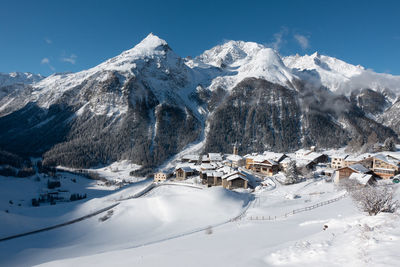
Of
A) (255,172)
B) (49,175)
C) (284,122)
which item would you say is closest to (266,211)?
(255,172)

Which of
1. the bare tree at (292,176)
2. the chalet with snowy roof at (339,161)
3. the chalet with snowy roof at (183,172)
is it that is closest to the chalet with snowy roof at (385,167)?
the chalet with snowy roof at (339,161)

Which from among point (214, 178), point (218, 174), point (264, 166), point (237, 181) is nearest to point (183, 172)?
point (214, 178)

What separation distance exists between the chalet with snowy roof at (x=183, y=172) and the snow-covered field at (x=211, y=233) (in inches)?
584

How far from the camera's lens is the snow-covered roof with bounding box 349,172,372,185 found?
46503 millimetres

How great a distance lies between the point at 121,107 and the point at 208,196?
546 feet

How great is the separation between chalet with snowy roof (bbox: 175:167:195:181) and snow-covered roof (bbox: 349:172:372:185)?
47384 millimetres

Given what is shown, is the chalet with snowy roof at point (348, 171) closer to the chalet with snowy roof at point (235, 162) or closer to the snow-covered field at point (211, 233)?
the snow-covered field at point (211, 233)

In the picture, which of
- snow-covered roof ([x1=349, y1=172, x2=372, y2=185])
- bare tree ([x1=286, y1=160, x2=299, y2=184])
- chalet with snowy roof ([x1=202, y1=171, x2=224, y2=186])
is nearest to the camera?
snow-covered roof ([x1=349, y1=172, x2=372, y2=185])

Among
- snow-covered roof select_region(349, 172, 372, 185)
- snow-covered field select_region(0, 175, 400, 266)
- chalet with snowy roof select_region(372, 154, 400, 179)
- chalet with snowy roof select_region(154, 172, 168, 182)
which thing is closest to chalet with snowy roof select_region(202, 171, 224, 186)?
snow-covered field select_region(0, 175, 400, 266)

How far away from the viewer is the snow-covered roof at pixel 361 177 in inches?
1831

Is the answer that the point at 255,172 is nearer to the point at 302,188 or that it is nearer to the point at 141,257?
the point at 302,188

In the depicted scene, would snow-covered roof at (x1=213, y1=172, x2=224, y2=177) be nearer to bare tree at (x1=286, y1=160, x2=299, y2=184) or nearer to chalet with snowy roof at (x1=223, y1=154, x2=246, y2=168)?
bare tree at (x1=286, y1=160, x2=299, y2=184)

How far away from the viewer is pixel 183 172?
81.6 metres

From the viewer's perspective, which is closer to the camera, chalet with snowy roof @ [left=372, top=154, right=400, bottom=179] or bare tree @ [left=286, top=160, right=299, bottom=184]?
chalet with snowy roof @ [left=372, top=154, right=400, bottom=179]
